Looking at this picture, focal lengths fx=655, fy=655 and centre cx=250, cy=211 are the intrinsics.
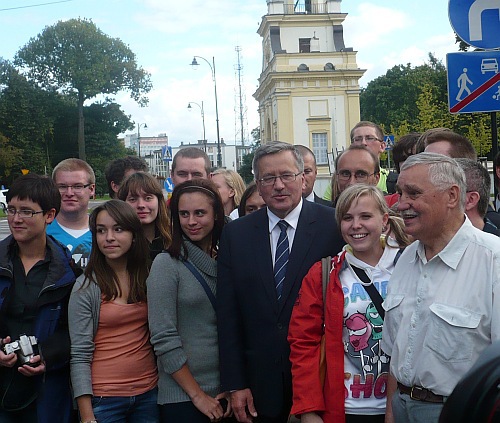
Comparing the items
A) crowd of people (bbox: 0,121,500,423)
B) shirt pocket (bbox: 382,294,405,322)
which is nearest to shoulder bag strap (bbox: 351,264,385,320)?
crowd of people (bbox: 0,121,500,423)

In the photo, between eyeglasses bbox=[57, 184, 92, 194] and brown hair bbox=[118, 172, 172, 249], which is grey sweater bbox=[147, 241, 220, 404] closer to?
brown hair bbox=[118, 172, 172, 249]

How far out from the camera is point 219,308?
4078 millimetres

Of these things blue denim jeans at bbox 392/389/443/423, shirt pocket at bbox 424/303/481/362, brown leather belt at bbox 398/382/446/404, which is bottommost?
blue denim jeans at bbox 392/389/443/423

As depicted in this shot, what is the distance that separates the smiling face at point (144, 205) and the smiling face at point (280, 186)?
120 centimetres

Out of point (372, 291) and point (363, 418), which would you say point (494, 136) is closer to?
point (372, 291)

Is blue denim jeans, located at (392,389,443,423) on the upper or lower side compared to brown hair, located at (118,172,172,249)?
lower

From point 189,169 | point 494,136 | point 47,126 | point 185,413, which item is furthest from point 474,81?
point 47,126

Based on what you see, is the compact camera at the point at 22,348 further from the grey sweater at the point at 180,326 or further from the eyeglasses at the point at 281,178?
the eyeglasses at the point at 281,178

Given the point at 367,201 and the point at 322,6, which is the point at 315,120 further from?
the point at 367,201

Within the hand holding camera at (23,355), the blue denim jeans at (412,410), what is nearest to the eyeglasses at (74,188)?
the hand holding camera at (23,355)

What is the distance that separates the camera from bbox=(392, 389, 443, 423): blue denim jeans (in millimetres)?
3088

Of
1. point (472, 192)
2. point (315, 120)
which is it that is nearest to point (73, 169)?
point (472, 192)

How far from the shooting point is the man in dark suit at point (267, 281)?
13.1ft

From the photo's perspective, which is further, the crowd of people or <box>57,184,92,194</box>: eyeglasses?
<box>57,184,92,194</box>: eyeglasses
